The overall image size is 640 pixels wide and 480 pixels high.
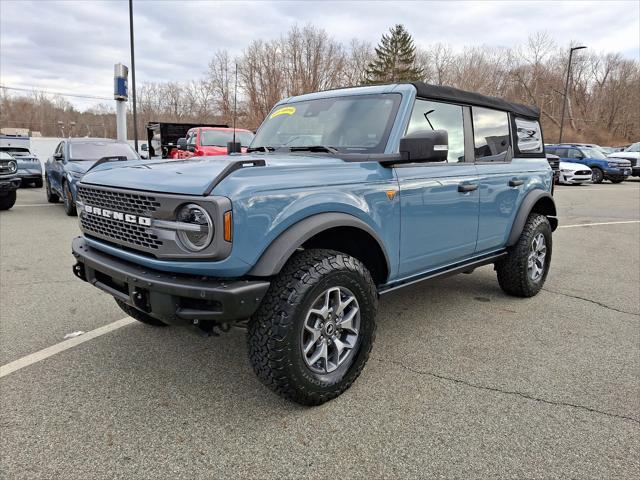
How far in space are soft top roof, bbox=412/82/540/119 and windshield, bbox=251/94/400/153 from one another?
0.91ft

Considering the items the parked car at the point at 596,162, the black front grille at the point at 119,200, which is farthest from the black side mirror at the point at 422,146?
the parked car at the point at 596,162

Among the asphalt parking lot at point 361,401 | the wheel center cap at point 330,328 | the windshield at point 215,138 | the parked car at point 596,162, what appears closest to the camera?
the asphalt parking lot at point 361,401

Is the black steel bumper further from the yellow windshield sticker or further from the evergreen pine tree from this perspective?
the evergreen pine tree

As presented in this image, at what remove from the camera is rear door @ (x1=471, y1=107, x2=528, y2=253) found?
406 centimetres

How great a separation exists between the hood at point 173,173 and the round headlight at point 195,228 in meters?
0.09

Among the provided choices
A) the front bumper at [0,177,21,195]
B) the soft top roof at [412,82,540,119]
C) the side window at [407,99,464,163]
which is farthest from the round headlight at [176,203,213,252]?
the front bumper at [0,177,21,195]

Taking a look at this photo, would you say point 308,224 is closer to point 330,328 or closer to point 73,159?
point 330,328

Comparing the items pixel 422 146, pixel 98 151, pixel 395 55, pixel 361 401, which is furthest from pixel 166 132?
pixel 395 55

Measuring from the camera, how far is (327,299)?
2750mm

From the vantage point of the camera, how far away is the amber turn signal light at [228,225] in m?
2.29

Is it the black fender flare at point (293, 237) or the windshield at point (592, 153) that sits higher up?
the windshield at point (592, 153)

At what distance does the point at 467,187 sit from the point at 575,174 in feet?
64.8

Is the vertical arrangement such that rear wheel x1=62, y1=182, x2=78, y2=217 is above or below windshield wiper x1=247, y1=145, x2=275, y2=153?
→ below

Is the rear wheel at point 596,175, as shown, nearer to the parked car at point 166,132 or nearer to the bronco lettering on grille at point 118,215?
A: the parked car at point 166,132
